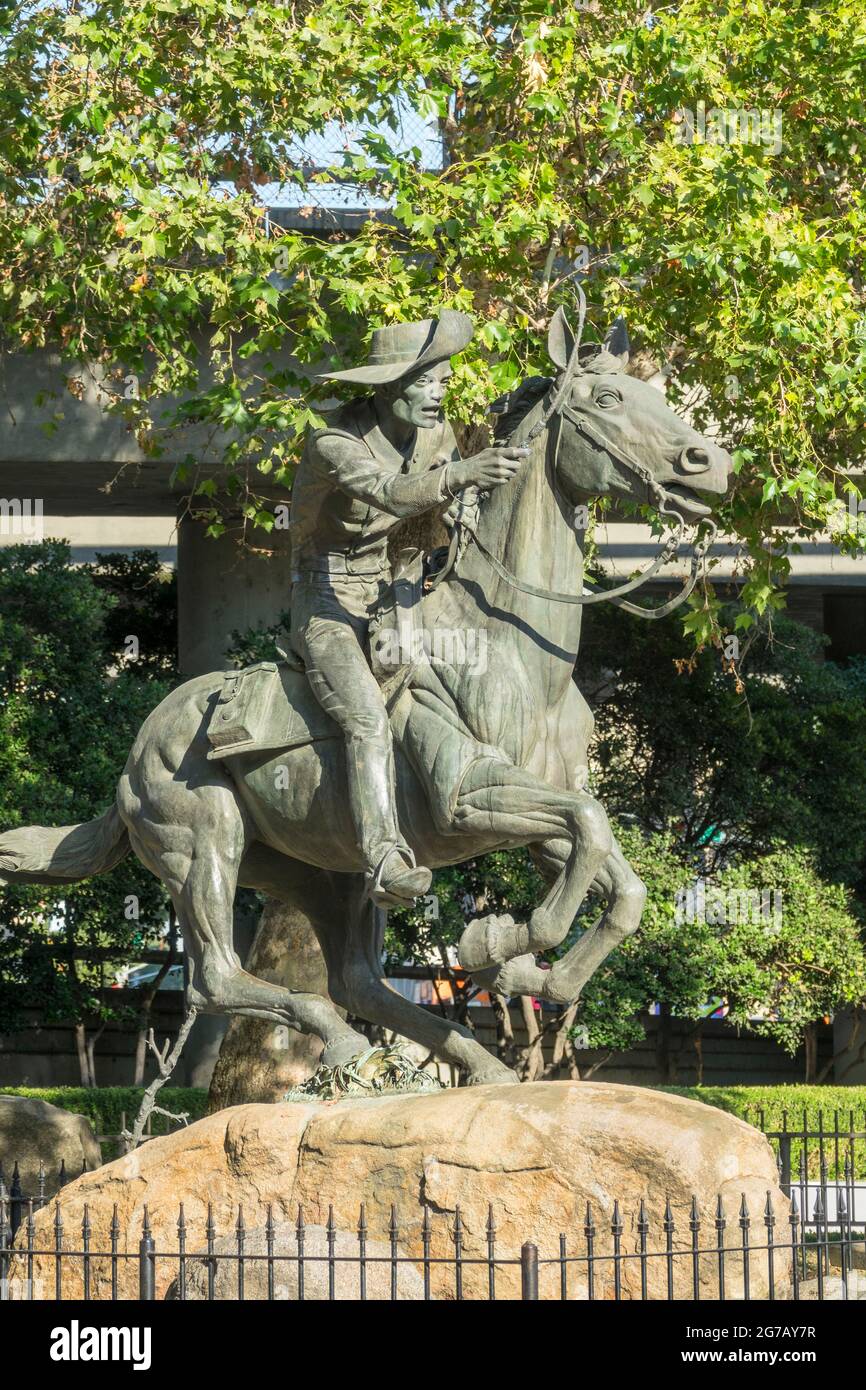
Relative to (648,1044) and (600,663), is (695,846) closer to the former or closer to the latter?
(600,663)

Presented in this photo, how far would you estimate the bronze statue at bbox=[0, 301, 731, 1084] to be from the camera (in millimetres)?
7391

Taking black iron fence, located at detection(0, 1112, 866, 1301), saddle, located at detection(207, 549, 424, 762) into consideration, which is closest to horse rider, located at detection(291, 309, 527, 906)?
saddle, located at detection(207, 549, 424, 762)

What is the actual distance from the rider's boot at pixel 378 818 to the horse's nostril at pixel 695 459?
1660mm

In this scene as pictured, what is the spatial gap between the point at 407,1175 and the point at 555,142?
7.92 m

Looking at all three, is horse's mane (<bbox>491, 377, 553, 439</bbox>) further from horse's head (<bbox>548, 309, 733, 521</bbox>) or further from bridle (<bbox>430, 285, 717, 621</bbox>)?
horse's head (<bbox>548, 309, 733, 521</bbox>)

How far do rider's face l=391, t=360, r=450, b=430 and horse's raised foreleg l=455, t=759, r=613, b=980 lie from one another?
1.53 meters

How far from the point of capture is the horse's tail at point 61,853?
29.8ft

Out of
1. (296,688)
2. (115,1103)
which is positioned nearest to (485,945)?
(296,688)

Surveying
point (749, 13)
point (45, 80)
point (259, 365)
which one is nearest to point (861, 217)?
Answer: point (749, 13)

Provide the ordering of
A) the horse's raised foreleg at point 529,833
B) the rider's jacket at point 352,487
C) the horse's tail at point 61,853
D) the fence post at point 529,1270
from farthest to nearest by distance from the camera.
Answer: the horse's tail at point 61,853 < the rider's jacket at point 352,487 < the horse's raised foreleg at point 529,833 < the fence post at point 529,1270

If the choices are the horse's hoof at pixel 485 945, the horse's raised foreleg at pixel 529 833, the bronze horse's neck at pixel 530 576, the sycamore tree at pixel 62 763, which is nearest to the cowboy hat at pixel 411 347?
the bronze horse's neck at pixel 530 576

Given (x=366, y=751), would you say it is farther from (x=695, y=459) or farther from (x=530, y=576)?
(x=695, y=459)

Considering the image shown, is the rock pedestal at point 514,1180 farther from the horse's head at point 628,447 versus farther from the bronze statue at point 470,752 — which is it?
the horse's head at point 628,447

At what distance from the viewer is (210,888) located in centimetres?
830
